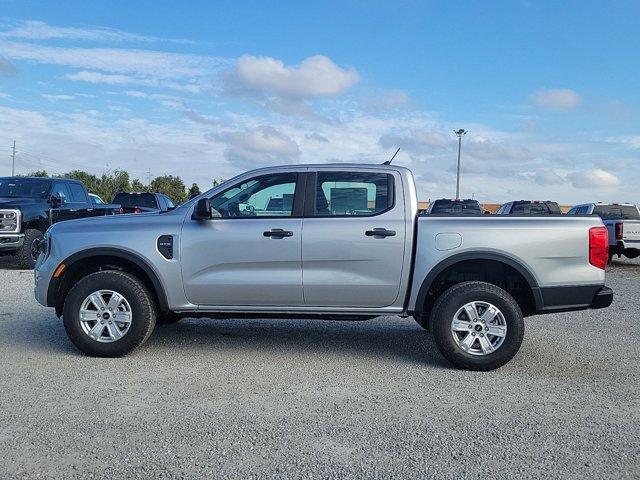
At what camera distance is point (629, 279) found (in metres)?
13.3

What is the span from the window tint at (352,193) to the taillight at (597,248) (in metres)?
1.84

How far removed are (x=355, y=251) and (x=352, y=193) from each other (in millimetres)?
602

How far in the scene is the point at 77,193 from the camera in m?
15.0

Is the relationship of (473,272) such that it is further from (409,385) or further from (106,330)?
(106,330)

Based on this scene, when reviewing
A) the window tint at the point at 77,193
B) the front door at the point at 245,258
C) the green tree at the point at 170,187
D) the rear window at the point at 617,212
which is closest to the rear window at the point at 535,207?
the rear window at the point at 617,212

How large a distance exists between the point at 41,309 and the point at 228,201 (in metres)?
3.98

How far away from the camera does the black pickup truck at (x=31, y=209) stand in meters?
12.5

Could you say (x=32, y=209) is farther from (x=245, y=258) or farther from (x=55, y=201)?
(x=245, y=258)

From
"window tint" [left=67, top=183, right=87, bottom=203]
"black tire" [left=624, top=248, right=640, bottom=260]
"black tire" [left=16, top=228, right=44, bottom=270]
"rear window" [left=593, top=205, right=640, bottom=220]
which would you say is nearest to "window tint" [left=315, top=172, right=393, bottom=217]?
"black tire" [left=16, top=228, right=44, bottom=270]

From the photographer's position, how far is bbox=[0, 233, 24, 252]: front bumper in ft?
40.7

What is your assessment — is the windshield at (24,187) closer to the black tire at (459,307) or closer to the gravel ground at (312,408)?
the gravel ground at (312,408)

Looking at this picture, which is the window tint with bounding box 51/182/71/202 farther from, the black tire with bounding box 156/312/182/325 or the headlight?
the black tire with bounding box 156/312/182/325

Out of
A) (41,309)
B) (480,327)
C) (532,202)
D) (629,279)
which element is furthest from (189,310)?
(532,202)

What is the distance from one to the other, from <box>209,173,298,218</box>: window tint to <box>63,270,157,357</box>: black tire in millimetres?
1073
